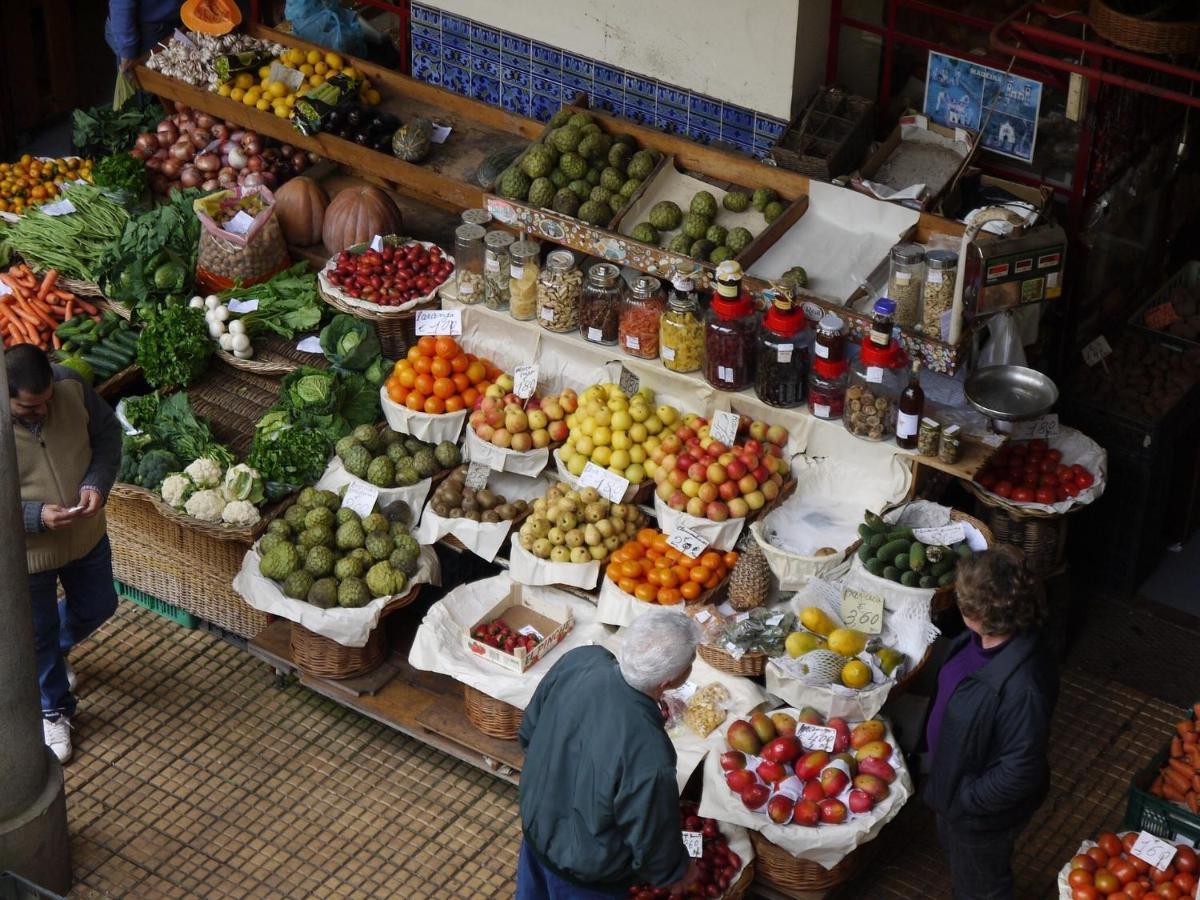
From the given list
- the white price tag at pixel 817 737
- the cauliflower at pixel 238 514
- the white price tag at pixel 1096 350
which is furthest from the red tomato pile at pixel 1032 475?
the cauliflower at pixel 238 514

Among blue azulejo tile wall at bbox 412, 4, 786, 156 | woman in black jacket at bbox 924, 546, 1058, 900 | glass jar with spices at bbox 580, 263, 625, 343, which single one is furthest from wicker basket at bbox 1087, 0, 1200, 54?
woman in black jacket at bbox 924, 546, 1058, 900

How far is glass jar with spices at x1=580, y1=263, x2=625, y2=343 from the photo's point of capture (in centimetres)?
692

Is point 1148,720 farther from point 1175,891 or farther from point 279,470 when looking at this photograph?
point 279,470

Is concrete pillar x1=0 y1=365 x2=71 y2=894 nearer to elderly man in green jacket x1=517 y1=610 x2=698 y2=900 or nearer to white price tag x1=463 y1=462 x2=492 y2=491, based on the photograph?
elderly man in green jacket x1=517 y1=610 x2=698 y2=900

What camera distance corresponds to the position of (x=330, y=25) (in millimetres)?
8789

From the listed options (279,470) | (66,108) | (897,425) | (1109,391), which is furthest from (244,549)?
(66,108)

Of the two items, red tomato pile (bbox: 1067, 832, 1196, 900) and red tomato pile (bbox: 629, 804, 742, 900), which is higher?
red tomato pile (bbox: 1067, 832, 1196, 900)

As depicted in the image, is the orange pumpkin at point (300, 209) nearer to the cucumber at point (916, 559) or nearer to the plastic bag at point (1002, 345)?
the plastic bag at point (1002, 345)

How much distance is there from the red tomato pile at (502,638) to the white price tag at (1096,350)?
2719mm

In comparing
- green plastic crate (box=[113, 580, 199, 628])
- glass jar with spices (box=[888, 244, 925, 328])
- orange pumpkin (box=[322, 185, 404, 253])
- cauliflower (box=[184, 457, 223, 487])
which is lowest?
green plastic crate (box=[113, 580, 199, 628])

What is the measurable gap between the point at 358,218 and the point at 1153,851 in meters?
4.42

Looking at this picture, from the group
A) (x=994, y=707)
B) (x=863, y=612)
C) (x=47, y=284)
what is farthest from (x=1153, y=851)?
(x=47, y=284)

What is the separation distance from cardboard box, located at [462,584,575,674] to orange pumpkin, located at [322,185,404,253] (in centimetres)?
208

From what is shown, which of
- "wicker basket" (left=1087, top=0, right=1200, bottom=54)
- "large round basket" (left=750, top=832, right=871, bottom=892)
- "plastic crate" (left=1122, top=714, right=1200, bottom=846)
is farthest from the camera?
"wicker basket" (left=1087, top=0, right=1200, bottom=54)
